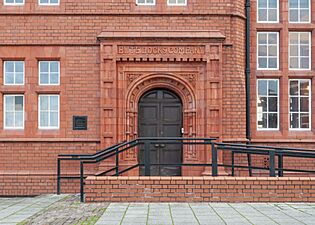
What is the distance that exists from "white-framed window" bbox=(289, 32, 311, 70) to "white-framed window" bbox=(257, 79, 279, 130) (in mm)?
829

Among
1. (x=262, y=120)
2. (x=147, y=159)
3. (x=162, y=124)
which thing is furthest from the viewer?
(x=262, y=120)

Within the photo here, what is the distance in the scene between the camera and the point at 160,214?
7.15 meters

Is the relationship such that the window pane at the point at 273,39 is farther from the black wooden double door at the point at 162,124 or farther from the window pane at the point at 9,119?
the window pane at the point at 9,119

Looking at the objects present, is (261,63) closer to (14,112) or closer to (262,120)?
(262,120)

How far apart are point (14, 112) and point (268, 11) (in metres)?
8.29

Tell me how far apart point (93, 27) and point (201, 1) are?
10.5 ft

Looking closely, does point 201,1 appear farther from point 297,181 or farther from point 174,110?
point 297,181

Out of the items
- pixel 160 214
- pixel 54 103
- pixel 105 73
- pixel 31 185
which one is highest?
pixel 105 73

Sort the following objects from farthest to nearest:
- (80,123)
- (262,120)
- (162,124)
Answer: (262,120) → (162,124) → (80,123)

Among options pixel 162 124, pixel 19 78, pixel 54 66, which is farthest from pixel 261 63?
pixel 19 78

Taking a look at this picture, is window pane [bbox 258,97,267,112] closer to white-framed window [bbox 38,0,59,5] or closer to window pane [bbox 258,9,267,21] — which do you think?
window pane [bbox 258,9,267,21]

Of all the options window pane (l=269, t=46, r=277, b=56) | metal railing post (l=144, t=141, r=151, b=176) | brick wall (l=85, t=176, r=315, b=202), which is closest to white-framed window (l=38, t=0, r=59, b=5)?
metal railing post (l=144, t=141, r=151, b=176)

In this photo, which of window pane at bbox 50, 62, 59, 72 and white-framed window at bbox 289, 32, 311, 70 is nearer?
window pane at bbox 50, 62, 59, 72

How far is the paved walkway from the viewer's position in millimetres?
6637
